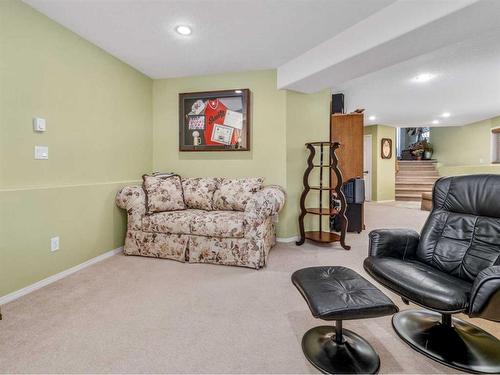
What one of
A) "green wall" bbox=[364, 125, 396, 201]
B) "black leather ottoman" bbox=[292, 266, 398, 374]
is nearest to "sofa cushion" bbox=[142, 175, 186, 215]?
"black leather ottoman" bbox=[292, 266, 398, 374]

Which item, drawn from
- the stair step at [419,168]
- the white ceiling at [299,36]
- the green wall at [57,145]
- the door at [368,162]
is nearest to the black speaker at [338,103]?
the white ceiling at [299,36]

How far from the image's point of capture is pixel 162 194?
3086mm

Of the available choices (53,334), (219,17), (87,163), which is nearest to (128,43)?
(219,17)

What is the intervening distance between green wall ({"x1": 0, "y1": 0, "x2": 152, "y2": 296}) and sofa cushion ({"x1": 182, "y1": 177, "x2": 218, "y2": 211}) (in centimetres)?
76

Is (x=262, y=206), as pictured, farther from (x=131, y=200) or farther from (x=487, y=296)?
(x=487, y=296)

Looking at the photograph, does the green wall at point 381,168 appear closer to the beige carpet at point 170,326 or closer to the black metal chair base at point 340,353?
the beige carpet at point 170,326

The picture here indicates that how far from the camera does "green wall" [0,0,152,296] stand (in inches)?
78.6

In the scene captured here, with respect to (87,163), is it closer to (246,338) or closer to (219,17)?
(219,17)

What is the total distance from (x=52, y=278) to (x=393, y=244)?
2821mm

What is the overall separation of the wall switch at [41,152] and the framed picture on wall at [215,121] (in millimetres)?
1678

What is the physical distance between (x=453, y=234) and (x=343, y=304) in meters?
1.07

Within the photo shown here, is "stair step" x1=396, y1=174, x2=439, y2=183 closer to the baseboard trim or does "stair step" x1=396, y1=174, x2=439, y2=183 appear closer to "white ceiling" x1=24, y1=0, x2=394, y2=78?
"white ceiling" x1=24, y1=0, x2=394, y2=78

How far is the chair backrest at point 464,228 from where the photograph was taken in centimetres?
157

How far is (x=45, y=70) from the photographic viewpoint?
2260mm
